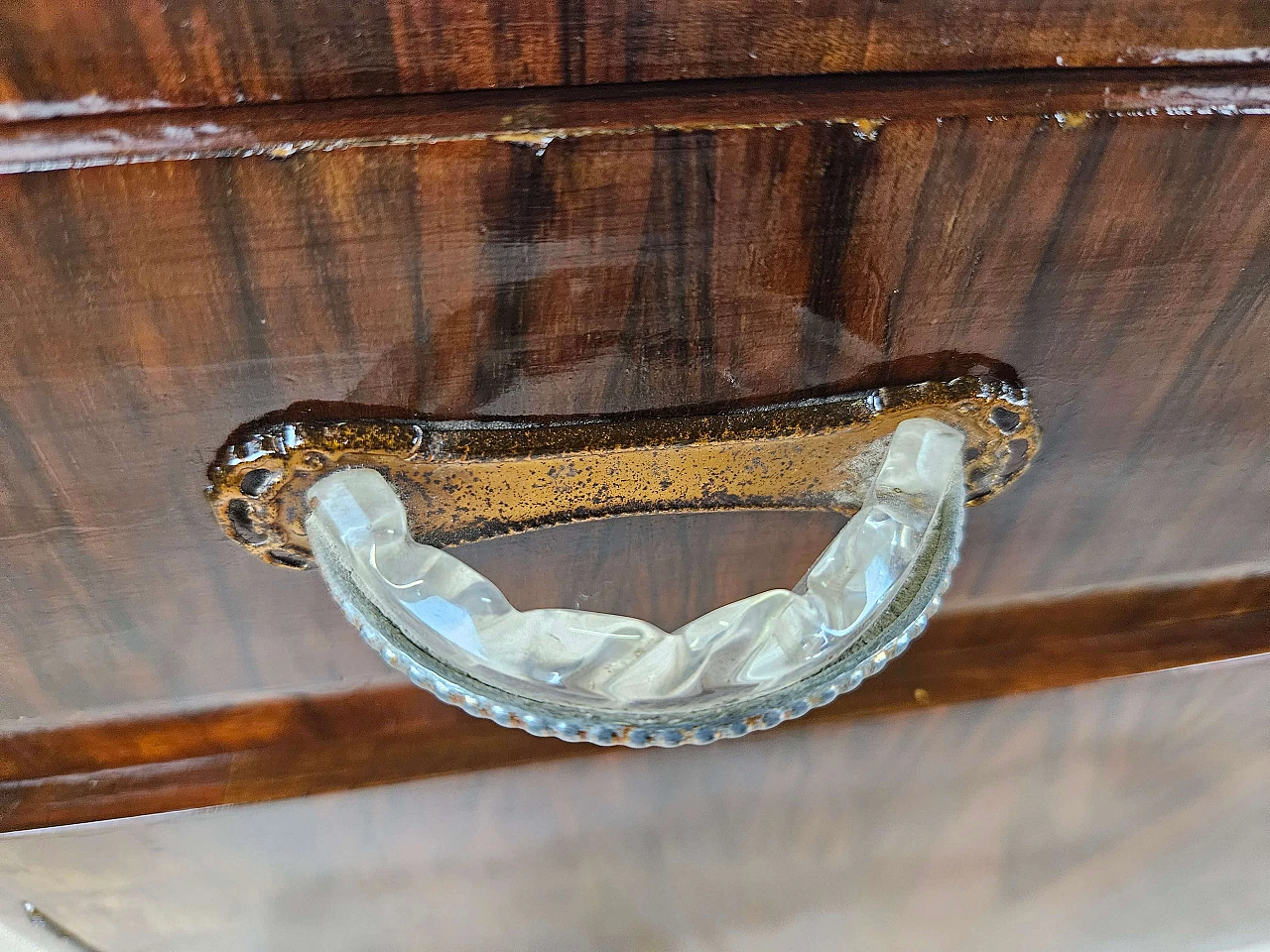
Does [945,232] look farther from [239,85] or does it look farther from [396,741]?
[396,741]

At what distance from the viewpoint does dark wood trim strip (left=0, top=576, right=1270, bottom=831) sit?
1.05 feet

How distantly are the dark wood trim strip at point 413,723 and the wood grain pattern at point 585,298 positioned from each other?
0.06 m

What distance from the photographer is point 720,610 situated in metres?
0.26

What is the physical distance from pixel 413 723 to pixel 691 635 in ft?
0.46

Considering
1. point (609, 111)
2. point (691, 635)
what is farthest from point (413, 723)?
point (609, 111)

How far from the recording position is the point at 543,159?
163 millimetres

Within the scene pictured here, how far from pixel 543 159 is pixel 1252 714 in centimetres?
41

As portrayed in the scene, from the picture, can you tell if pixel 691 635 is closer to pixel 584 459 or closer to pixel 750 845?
pixel 584 459

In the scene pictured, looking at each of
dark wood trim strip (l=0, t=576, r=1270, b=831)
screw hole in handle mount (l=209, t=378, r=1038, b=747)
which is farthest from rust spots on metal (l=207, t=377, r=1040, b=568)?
dark wood trim strip (l=0, t=576, r=1270, b=831)

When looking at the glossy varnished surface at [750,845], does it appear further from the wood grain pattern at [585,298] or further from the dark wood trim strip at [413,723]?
the wood grain pattern at [585,298]

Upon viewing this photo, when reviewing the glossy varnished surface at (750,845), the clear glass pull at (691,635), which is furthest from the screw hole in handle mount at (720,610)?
the glossy varnished surface at (750,845)

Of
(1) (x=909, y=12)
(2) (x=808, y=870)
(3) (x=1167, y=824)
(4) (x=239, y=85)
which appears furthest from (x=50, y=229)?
(3) (x=1167, y=824)

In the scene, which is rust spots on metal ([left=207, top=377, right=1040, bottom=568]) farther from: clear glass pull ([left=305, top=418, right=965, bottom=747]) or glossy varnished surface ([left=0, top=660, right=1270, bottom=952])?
glossy varnished surface ([left=0, top=660, right=1270, bottom=952])

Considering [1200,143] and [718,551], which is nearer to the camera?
[1200,143]
